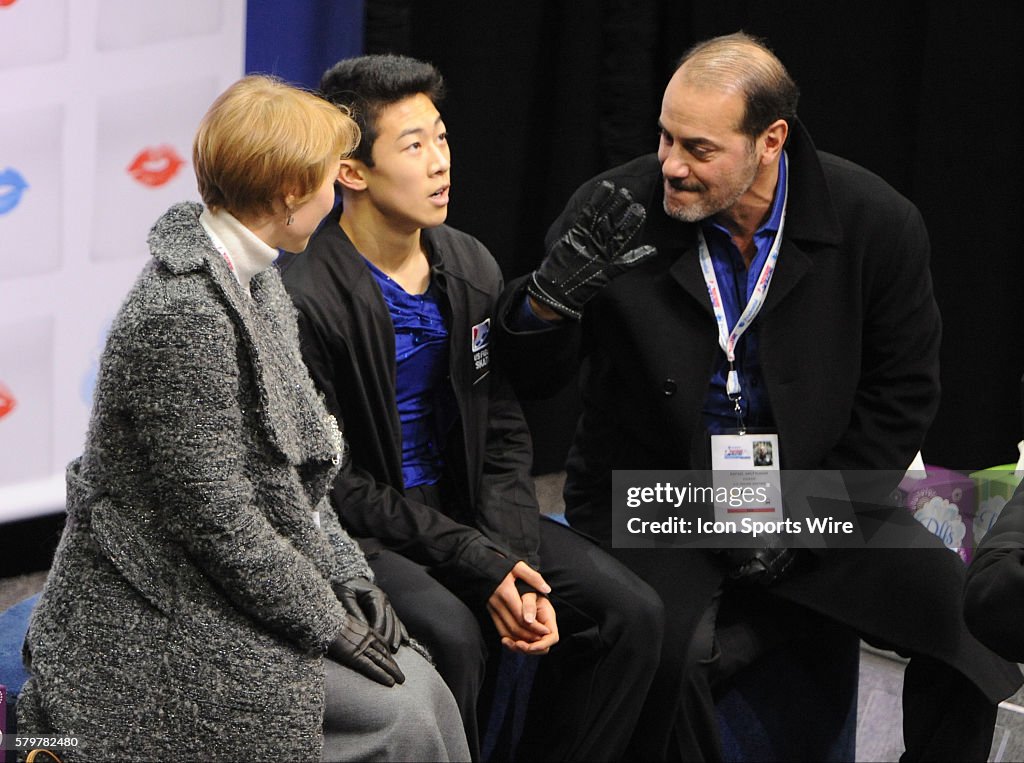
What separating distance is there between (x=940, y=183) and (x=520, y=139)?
48.9 inches

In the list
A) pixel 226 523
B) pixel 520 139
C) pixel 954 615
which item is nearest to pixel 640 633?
pixel 954 615

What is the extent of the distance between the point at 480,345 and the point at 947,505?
1.53 m

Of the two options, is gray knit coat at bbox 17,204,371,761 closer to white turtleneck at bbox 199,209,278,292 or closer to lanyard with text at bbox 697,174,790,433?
white turtleneck at bbox 199,209,278,292

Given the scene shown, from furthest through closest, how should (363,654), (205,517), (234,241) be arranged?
(363,654), (234,241), (205,517)

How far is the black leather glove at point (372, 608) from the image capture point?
2178mm

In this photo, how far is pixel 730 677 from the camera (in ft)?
8.92

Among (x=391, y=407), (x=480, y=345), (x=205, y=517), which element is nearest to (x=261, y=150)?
(x=205, y=517)

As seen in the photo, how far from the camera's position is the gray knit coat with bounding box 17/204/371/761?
1.83 meters

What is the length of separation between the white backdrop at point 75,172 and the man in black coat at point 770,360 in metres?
1.02

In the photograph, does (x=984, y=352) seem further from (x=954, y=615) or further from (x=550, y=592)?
(x=550, y=592)

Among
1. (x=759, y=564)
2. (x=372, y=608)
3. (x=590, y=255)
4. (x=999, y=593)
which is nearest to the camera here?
(x=999, y=593)

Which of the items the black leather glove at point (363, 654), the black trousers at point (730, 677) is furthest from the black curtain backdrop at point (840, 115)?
the black leather glove at point (363, 654)

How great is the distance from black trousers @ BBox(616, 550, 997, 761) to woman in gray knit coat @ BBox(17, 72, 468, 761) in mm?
710

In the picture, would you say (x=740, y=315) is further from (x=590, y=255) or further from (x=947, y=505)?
(x=947, y=505)
